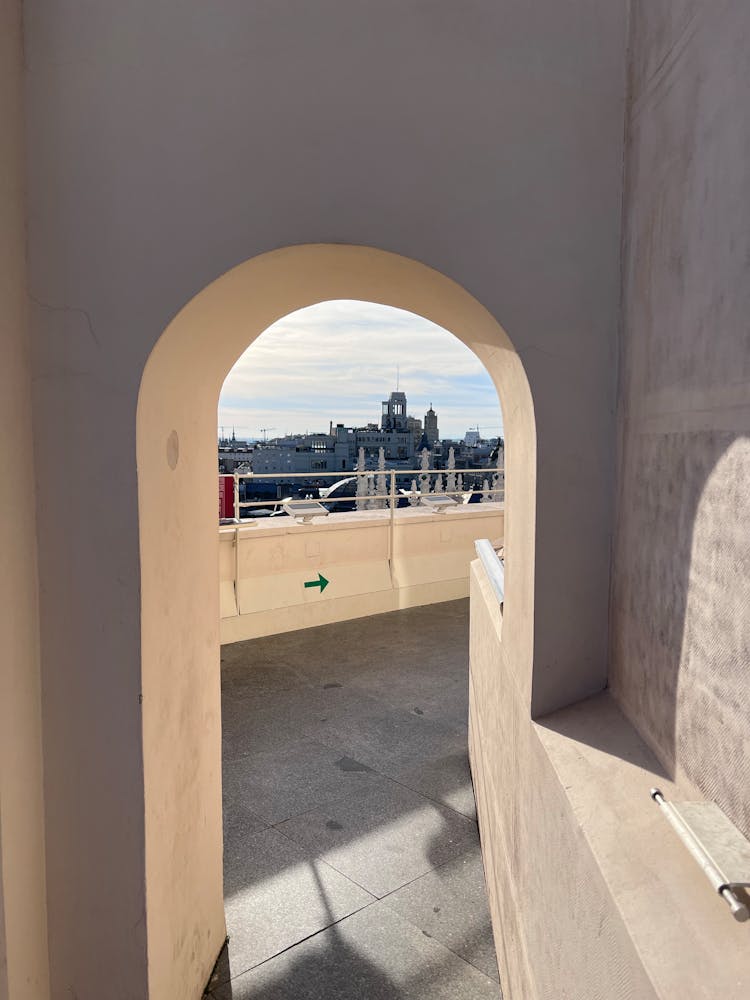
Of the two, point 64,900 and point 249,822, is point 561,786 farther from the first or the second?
point 249,822

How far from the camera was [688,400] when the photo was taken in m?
1.62

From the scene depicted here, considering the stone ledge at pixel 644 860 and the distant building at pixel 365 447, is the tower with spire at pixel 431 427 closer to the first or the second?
the distant building at pixel 365 447

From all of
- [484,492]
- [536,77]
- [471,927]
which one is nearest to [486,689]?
[471,927]

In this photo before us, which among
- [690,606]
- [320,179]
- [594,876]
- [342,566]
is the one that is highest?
[320,179]

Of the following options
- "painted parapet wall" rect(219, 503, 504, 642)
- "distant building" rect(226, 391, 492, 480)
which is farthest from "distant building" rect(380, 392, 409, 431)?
"painted parapet wall" rect(219, 503, 504, 642)

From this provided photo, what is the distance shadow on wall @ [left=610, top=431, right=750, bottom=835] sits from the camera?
4.50 feet

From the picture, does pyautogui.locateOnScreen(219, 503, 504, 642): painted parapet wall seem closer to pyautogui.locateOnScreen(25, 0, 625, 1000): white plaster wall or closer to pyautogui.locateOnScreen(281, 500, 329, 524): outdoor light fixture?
pyautogui.locateOnScreen(281, 500, 329, 524): outdoor light fixture

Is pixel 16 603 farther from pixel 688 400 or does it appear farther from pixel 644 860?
pixel 688 400

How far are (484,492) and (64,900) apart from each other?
8.36m

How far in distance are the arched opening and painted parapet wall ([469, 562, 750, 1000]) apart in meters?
0.31

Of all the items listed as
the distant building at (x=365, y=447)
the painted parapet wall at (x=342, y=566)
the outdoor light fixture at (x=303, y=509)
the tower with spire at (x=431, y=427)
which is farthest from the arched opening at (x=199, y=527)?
the tower with spire at (x=431, y=427)

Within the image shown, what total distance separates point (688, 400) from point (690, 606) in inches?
18.2

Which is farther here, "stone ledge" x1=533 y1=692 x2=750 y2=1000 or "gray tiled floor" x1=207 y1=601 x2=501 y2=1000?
"gray tiled floor" x1=207 y1=601 x2=501 y2=1000

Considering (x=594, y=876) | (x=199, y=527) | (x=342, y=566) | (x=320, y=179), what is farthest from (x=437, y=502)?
(x=594, y=876)
